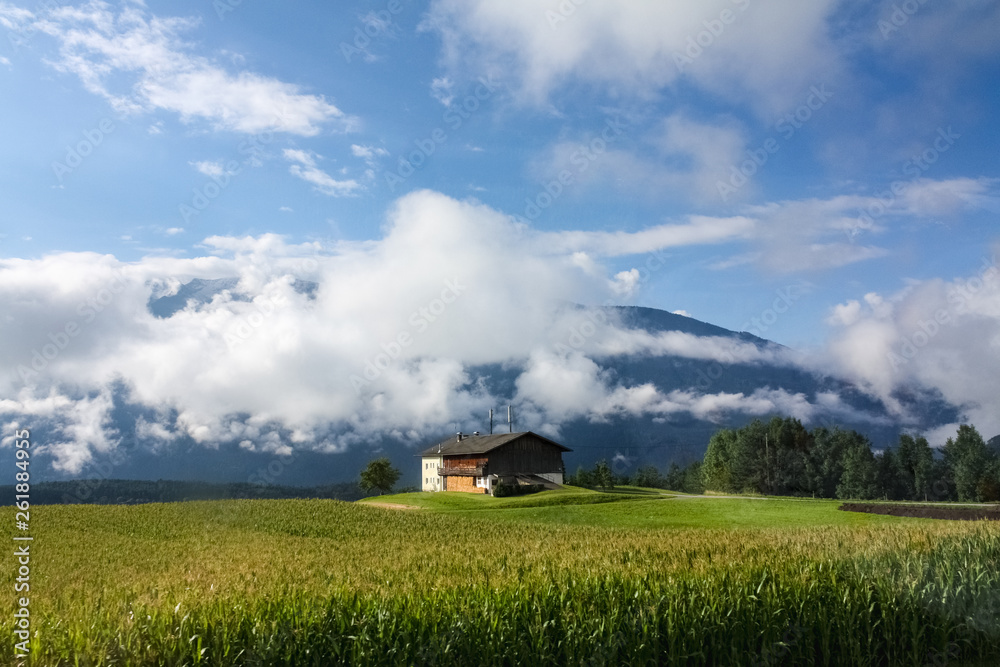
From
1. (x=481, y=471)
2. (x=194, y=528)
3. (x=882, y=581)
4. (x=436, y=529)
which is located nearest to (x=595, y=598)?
(x=882, y=581)

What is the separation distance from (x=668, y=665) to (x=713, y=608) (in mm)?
1056

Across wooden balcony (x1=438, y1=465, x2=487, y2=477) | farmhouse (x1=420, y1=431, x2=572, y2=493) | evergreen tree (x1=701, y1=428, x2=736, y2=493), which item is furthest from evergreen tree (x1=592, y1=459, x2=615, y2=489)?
evergreen tree (x1=701, y1=428, x2=736, y2=493)

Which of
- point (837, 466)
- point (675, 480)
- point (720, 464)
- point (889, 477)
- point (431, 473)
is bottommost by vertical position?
point (675, 480)

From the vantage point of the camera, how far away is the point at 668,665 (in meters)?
9.06

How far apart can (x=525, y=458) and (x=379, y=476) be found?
89.5 ft

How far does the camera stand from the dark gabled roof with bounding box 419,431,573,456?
8631 centimetres

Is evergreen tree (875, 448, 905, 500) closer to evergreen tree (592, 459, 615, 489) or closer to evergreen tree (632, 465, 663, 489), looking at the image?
evergreen tree (632, 465, 663, 489)

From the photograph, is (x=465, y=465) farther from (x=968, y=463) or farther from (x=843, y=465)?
(x=968, y=463)

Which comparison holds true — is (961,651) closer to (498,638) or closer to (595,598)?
(595,598)

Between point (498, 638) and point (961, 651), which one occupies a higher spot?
point (498, 638)

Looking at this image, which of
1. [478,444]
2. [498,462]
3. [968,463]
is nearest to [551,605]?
[498,462]

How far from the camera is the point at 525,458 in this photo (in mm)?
88000

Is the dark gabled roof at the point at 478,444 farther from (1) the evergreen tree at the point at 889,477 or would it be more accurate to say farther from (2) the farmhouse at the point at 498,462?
(1) the evergreen tree at the point at 889,477

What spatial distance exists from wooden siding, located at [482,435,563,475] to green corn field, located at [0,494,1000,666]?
230ft
